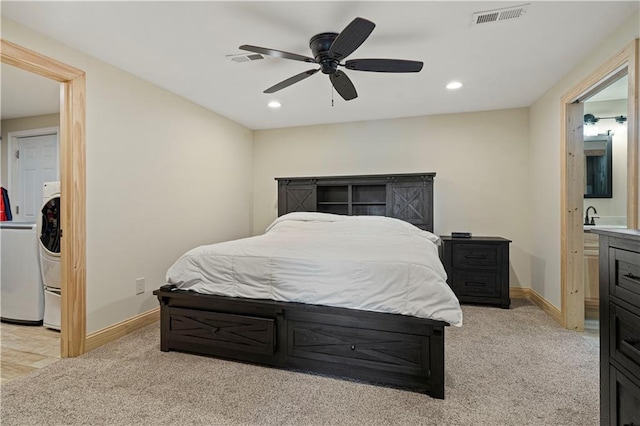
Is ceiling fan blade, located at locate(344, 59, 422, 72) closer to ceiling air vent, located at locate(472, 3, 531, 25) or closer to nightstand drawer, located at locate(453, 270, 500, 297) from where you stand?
ceiling air vent, located at locate(472, 3, 531, 25)

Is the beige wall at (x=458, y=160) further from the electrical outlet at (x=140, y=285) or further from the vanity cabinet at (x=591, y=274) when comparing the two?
the electrical outlet at (x=140, y=285)

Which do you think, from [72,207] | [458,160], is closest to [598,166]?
[458,160]

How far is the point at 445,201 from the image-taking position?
430 centimetres

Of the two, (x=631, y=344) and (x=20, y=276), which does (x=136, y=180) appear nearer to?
(x=20, y=276)

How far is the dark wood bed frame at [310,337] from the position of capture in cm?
195

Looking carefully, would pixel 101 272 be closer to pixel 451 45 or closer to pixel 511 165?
pixel 451 45

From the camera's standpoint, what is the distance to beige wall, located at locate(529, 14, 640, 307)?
3162 mm

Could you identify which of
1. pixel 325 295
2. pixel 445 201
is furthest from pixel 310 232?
pixel 445 201

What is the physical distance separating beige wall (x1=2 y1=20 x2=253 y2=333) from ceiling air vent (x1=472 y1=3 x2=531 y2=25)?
2.92 meters

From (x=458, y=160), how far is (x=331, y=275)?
2986mm

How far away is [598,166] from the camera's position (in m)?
3.82

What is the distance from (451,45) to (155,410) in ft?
10.4

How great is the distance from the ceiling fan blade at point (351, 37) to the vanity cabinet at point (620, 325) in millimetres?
1501

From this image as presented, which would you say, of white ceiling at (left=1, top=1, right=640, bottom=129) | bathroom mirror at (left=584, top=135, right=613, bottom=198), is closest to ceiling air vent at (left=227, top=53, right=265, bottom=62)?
white ceiling at (left=1, top=1, right=640, bottom=129)
